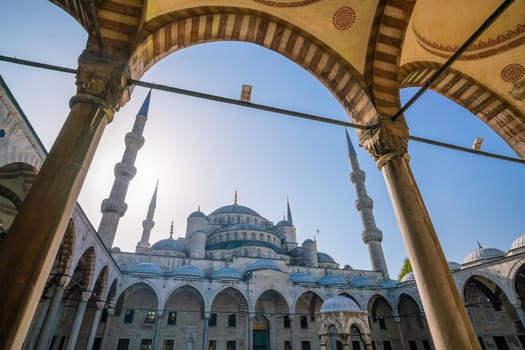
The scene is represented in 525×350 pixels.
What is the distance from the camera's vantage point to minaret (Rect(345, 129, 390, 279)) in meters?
24.7

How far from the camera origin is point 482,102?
5.93 m

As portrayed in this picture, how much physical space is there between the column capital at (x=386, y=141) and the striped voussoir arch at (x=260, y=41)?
306 millimetres

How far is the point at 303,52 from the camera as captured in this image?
4.98 metres

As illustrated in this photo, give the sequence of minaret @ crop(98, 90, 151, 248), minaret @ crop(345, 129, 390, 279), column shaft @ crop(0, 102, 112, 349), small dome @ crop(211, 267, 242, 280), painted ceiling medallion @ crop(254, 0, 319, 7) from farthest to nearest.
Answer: minaret @ crop(345, 129, 390, 279) → small dome @ crop(211, 267, 242, 280) → minaret @ crop(98, 90, 151, 248) → painted ceiling medallion @ crop(254, 0, 319, 7) → column shaft @ crop(0, 102, 112, 349)

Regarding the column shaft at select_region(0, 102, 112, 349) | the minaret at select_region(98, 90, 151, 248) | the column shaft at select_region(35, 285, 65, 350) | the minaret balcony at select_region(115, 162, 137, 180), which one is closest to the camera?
the column shaft at select_region(0, 102, 112, 349)

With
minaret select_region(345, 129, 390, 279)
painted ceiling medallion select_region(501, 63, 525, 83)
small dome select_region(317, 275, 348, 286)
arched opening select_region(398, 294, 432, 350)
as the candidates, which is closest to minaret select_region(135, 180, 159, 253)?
small dome select_region(317, 275, 348, 286)

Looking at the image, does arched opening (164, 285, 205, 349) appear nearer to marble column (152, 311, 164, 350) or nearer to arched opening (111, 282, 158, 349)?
arched opening (111, 282, 158, 349)

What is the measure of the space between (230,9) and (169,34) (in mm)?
1095

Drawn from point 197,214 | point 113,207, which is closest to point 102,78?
point 113,207

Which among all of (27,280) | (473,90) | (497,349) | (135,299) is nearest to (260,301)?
(135,299)

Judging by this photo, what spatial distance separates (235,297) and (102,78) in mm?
20059

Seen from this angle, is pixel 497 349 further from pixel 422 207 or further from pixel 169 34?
pixel 169 34

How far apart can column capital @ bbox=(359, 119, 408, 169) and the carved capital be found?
11.5 ft

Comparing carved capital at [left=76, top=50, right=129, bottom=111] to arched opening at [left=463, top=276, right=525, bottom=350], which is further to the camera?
arched opening at [left=463, top=276, right=525, bottom=350]
